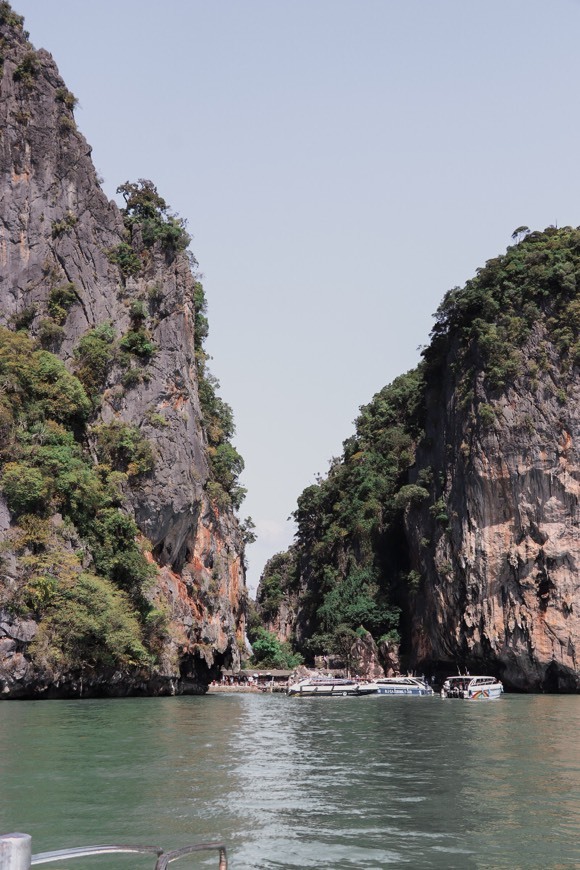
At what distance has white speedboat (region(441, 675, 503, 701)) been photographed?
49.7 m

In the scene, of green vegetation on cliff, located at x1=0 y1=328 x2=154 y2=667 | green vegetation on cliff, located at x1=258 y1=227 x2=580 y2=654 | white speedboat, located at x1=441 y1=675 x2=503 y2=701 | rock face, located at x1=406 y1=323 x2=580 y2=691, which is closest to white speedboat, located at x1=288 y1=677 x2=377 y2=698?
white speedboat, located at x1=441 y1=675 x2=503 y2=701

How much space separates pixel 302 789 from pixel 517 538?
1651 inches

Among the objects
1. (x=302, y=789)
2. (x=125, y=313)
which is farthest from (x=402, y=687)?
(x=302, y=789)

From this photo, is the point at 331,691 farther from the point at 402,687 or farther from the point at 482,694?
the point at 482,694

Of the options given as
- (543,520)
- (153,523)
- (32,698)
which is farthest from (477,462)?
(32,698)

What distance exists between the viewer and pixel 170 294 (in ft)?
193

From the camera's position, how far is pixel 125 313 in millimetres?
57469

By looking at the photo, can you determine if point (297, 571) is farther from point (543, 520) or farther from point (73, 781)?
point (73, 781)

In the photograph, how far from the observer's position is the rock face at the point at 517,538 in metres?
55.4

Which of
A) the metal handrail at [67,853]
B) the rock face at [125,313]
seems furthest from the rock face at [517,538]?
the metal handrail at [67,853]

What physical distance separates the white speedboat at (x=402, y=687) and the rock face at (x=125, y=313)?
410 inches

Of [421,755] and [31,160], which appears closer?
[421,755]

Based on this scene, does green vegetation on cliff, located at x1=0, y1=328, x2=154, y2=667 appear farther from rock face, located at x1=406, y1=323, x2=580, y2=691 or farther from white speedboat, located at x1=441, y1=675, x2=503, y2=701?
rock face, located at x1=406, y1=323, x2=580, y2=691

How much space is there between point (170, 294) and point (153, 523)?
15.8 meters
